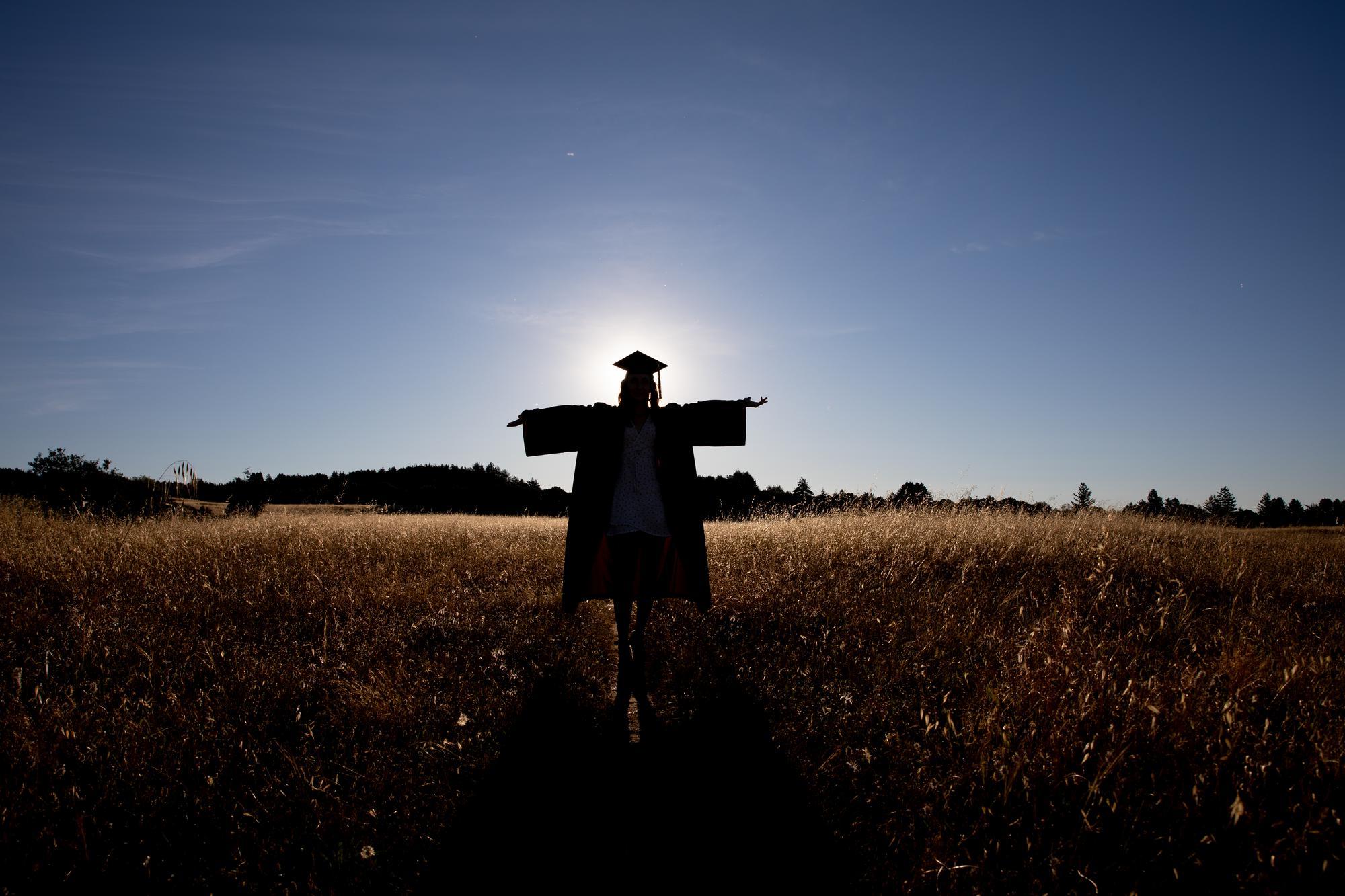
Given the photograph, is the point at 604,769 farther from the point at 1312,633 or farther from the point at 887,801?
the point at 1312,633

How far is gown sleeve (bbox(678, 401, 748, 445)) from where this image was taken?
6148 mm

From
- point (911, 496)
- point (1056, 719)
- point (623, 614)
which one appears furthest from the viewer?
→ point (911, 496)

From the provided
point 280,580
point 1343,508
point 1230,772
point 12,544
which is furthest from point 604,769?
point 1343,508

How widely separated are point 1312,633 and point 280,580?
11.5 meters

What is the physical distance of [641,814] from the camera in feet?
11.7

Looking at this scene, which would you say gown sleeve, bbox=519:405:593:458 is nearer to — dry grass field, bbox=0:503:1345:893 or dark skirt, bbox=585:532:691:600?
dark skirt, bbox=585:532:691:600

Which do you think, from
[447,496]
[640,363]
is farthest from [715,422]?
[447,496]

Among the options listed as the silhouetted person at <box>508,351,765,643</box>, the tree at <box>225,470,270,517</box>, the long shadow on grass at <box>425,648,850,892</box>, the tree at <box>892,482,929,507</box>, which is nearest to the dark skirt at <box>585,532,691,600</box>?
the silhouetted person at <box>508,351,765,643</box>

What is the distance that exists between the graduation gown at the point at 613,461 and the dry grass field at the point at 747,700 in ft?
2.95

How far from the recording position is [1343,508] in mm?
24000

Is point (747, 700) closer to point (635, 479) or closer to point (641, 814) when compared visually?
point (641, 814)

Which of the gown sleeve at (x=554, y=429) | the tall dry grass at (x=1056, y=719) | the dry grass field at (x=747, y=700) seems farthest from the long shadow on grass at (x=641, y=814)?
the gown sleeve at (x=554, y=429)

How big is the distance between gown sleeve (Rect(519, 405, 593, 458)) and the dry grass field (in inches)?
79.0

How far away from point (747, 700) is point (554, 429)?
311 cm
